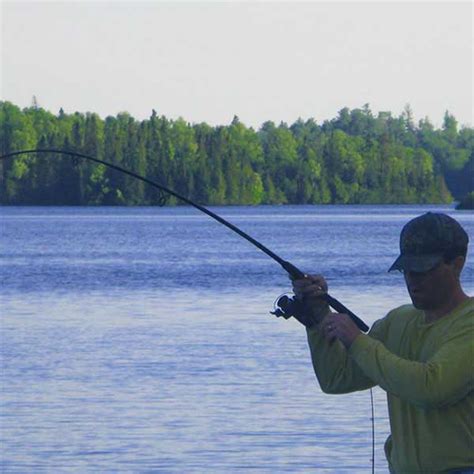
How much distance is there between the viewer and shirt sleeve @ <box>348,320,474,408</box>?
4.12 meters

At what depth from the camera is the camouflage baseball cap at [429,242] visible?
4277 mm

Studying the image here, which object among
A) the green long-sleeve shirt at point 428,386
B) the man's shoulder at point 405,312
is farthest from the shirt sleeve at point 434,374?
the man's shoulder at point 405,312

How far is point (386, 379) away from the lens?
4.20 meters

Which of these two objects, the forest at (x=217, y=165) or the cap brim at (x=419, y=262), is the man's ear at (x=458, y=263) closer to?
the cap brim at (x=419, y=262)

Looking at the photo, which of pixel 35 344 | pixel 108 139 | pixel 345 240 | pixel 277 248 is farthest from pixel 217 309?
pixel 108 139

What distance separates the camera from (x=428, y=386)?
4121 mm

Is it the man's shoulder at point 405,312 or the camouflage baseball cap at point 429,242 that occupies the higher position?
the camouflage baseball cap at point 429,242

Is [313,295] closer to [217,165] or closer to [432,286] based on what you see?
[432,286]

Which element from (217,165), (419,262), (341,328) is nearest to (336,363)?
(341,328)

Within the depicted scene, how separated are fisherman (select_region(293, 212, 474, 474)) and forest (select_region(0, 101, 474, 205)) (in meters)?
132

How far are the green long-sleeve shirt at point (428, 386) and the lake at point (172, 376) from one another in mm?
8531

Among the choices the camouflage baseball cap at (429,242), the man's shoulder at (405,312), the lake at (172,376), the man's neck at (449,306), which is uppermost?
the camouflage baseball cap at (429,242)

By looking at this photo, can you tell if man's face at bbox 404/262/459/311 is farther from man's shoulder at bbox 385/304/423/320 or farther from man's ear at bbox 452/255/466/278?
man's shoulder at bbox 385/304/423/320

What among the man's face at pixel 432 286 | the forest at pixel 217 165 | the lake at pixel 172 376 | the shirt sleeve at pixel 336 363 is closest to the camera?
the man's face at pixel 432 286
